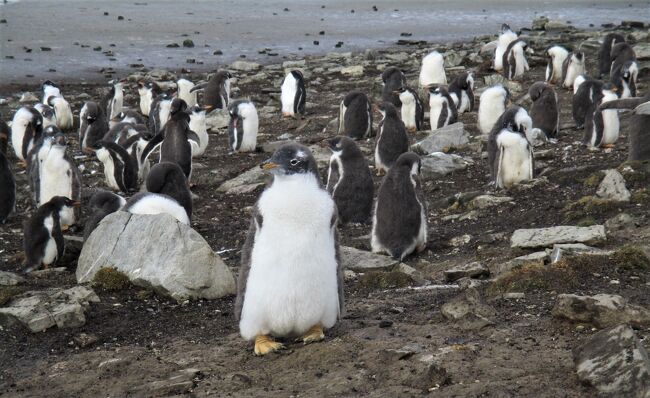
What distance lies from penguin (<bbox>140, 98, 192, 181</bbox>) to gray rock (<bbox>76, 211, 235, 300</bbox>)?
452 cm

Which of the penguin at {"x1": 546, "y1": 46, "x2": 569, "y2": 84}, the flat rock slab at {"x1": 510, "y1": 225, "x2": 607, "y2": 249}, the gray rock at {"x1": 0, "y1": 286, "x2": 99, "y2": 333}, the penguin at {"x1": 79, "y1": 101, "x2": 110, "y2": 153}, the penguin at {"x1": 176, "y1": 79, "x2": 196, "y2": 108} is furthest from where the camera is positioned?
the penguin at {"x1": 546, "y1": 46, "x2": 569, "y2": 84}

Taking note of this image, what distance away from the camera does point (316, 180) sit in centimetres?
517

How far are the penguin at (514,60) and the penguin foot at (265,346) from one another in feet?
53.5

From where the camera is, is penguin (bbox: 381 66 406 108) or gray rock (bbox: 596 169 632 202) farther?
penguin (bbox: 381 66 406 108)

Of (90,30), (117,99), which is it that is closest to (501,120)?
(117,99)

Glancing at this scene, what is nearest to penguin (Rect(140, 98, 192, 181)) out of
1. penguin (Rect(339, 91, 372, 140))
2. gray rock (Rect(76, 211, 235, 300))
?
penguin (Rect(339, 91, 372, 140))

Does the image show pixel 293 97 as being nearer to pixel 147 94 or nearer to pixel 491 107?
pixel 147 94

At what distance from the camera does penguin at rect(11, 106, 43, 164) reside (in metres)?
14.1

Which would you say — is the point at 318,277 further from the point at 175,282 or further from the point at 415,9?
the point at 415,9

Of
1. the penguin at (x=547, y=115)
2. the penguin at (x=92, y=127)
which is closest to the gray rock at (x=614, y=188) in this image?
the penguin at (x=547, y=115)

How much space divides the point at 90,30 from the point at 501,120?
2234 cm

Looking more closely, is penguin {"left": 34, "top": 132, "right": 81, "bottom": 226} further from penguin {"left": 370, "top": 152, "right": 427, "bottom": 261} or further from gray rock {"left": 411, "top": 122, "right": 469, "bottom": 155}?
gray rock {"left": 411, "top": 122, "right": 469, "bottom": 155}

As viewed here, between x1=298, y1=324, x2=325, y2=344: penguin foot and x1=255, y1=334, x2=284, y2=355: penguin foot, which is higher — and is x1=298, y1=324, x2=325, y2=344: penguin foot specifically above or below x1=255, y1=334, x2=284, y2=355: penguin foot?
above

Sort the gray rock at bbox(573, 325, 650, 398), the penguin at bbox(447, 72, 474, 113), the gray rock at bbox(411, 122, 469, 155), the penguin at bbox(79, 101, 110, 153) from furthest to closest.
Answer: the penguin at bbox(447, 72, 474, 113) < the penguin at bbox(79, 101, 110, 153) < the gray rock at bbox(411, 122, 469, 155) < the gray rock at bbox(573, 325, 650, 398)
